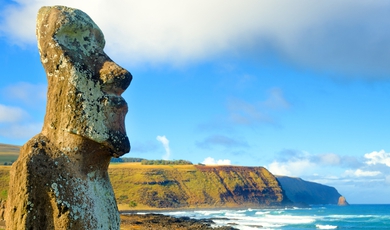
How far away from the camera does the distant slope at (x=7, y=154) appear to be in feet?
364

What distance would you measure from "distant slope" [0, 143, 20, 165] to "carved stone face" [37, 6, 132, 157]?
109674 millimetres

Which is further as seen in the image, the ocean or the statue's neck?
the ocean

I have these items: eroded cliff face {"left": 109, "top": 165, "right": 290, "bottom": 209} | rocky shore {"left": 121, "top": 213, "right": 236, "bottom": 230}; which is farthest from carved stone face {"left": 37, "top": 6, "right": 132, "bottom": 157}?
eroded cliff face {"left": 109, "top": 165, "right": 290, "bottom": 209}

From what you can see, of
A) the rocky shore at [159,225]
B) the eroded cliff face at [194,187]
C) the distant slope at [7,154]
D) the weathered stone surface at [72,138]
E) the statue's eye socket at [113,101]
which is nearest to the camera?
the weathered stone surface at [72,138]

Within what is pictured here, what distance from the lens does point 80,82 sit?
404 centimetres

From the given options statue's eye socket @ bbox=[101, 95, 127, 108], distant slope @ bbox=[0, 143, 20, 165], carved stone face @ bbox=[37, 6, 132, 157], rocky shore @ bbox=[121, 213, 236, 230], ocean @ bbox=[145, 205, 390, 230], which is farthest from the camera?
distant slope @ bbox=[0, 143, 20, 165]

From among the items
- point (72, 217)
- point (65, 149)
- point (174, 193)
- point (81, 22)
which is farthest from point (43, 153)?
point (174, 193)

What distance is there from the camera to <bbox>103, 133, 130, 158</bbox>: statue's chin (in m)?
4.06

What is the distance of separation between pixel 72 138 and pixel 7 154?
428 ft

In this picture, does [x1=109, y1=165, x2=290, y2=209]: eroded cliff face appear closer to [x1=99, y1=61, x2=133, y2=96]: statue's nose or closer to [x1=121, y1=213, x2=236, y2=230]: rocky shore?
[x1=121, y1=213, x2=236, y2=230]: rocky shore

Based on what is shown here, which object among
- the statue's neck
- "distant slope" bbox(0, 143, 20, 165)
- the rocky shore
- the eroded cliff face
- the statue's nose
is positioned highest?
"distant slope" bbox(0, 143, 20, 165)

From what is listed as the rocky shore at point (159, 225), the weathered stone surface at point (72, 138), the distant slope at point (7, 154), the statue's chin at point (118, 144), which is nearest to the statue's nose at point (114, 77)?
the weathered stone surface at point (72, 138)

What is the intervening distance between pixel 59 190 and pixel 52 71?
1.10 metres

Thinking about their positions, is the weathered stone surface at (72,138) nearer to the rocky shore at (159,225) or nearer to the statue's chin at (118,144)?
the statue's chin at (118,144)
